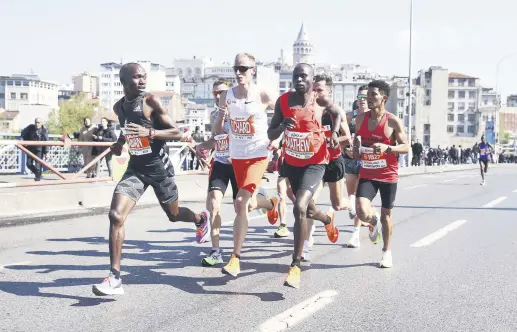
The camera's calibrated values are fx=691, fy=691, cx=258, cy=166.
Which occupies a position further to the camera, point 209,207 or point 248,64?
point 209,207

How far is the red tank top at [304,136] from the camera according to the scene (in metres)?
6.09

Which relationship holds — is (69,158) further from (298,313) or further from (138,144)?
(298,313)

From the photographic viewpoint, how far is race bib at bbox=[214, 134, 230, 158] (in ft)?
23.5

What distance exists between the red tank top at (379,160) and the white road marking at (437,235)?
186cm

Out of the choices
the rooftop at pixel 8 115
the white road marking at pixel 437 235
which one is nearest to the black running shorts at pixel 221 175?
the white road marking at pixel 437 235

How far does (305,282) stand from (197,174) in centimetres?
1161

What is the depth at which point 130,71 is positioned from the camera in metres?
5.65

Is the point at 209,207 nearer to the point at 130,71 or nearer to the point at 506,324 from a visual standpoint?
the point at 130,71

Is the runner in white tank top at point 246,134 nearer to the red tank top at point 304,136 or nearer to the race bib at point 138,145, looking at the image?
the red tank top at point 304,136

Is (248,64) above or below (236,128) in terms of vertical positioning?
above

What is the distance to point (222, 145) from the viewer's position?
23.5 ft

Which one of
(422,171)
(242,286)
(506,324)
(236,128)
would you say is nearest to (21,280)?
(242,286)

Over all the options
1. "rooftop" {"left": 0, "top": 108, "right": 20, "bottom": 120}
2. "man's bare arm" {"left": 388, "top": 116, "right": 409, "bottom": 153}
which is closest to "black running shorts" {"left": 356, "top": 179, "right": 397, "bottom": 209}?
"man's bare arm" {"left": 388, "top": 116, "right": 409, "bottom": 153}

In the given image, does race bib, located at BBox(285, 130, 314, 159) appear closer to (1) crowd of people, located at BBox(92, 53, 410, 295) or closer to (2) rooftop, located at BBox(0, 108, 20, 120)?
(1) crowd of people, located at BBox(92, 53, 410, 295)
